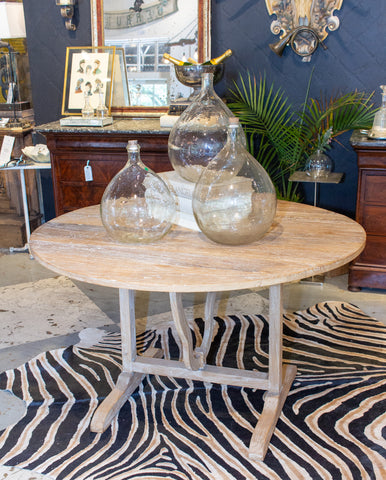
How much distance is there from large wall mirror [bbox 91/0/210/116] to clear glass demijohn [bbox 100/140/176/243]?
6.15 feet

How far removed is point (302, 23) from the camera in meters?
3.45

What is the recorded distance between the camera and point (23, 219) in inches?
165

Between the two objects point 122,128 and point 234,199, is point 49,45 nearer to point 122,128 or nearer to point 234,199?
point 122,128

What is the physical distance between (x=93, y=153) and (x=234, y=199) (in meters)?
1.91

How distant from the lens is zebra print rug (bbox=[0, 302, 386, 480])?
192 centimetres

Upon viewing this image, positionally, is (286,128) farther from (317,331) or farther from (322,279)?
(317,331)

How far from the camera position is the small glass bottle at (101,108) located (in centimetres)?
355

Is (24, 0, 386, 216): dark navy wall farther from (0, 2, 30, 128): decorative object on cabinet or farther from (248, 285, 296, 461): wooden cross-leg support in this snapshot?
(248, 285, 296, 461): wooden cross-leg support

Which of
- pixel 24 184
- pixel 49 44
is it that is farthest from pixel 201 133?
pixel 49 44

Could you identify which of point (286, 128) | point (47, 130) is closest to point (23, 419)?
point (47, 130)

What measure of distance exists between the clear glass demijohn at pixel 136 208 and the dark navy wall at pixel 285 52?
1.96 meters

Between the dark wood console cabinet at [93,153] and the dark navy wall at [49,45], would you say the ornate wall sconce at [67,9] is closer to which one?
the dark navy wall at [49,45]

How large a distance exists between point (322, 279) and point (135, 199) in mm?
1900

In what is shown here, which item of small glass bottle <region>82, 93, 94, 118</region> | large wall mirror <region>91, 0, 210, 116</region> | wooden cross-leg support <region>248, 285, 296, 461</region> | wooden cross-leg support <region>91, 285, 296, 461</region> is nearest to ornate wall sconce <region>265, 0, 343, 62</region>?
large wall mirror <region>91, 0, 210, 116</region>
